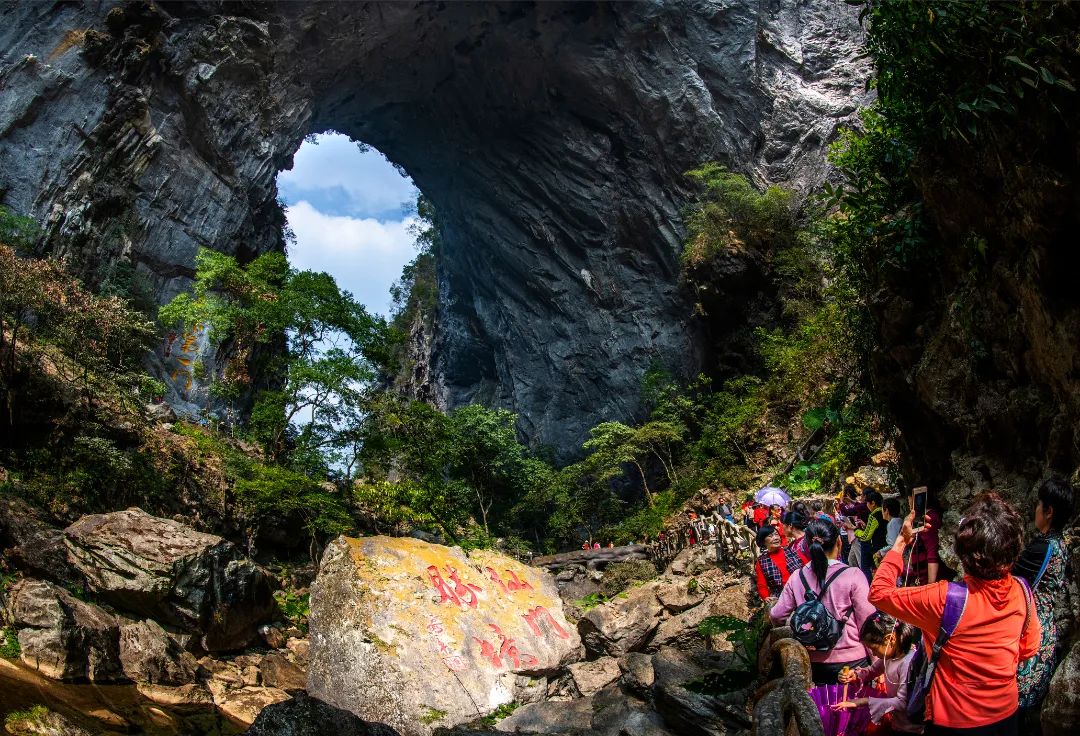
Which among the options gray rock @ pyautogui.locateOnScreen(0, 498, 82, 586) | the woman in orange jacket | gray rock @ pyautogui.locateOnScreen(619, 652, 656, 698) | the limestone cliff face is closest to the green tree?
the limestone cliff face

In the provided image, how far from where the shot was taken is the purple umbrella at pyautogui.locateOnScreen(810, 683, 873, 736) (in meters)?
2.33

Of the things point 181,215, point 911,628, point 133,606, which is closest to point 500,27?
point 181,215

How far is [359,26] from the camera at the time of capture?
17.7 meters

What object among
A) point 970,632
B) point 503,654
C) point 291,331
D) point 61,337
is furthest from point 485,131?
point 970,632

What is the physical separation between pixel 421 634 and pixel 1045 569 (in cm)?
491

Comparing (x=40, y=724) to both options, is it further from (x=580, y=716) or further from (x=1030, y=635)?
(x=1030, y=635)

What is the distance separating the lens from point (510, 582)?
726cm

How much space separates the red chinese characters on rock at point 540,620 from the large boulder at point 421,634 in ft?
0.05

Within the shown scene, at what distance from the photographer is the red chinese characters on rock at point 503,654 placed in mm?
6156

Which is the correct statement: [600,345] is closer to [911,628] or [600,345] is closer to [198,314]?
[198,314]

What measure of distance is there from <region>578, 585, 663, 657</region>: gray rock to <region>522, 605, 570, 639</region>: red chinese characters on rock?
36cm

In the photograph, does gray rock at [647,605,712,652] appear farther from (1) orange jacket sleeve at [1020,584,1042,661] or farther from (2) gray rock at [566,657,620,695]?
(1) orange jacket sleeve at [1020,584,1042,661]

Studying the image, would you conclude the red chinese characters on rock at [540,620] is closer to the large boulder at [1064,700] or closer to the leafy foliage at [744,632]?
the leafy foliage at [744,632]

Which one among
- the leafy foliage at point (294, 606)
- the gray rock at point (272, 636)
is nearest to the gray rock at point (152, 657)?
the gray rock at point (272, 636)
